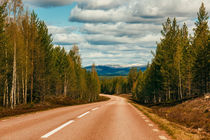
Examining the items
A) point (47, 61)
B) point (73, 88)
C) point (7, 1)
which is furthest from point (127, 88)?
point (7, 1)

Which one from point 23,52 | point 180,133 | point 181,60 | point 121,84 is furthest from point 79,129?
point 121,84

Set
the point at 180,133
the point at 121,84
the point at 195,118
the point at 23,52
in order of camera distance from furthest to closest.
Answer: the point at 121,84, the point at 23,52, the point at 195,118, the point at 180,133

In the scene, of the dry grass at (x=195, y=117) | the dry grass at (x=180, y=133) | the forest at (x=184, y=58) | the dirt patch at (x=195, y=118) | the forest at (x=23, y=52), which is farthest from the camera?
the forest at (x=184, y=58)

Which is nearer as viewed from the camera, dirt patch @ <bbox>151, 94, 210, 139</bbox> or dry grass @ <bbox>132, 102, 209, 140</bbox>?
dry grass @ <bbox>132, 102, 209, 140</bbox>

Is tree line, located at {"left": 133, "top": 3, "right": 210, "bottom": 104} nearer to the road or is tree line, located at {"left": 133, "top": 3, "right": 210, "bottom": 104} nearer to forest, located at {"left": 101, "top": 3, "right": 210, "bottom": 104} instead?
forest, located at {"left": 101, "top": 3, "right": 210, "bottom": 104}

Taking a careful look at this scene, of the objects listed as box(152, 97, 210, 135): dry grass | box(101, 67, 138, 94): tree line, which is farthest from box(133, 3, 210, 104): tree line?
box(101, 67, 138, 94): tree line

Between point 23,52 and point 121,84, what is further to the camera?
point 121,84

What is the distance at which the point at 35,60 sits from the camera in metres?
35.2

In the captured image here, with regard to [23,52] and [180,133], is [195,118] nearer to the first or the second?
[180,133]

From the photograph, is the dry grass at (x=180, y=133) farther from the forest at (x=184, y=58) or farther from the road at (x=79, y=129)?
the forest at (x=184, y=58)

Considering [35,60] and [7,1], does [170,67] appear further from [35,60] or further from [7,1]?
[7,1]

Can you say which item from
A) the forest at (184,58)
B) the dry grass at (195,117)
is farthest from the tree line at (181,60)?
the dry grass at (195,117)

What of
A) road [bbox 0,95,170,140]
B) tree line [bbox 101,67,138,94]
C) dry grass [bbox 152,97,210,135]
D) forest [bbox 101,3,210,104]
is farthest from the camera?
tree line [bbox 101,67,138,94]

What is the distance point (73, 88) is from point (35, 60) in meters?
30.3
